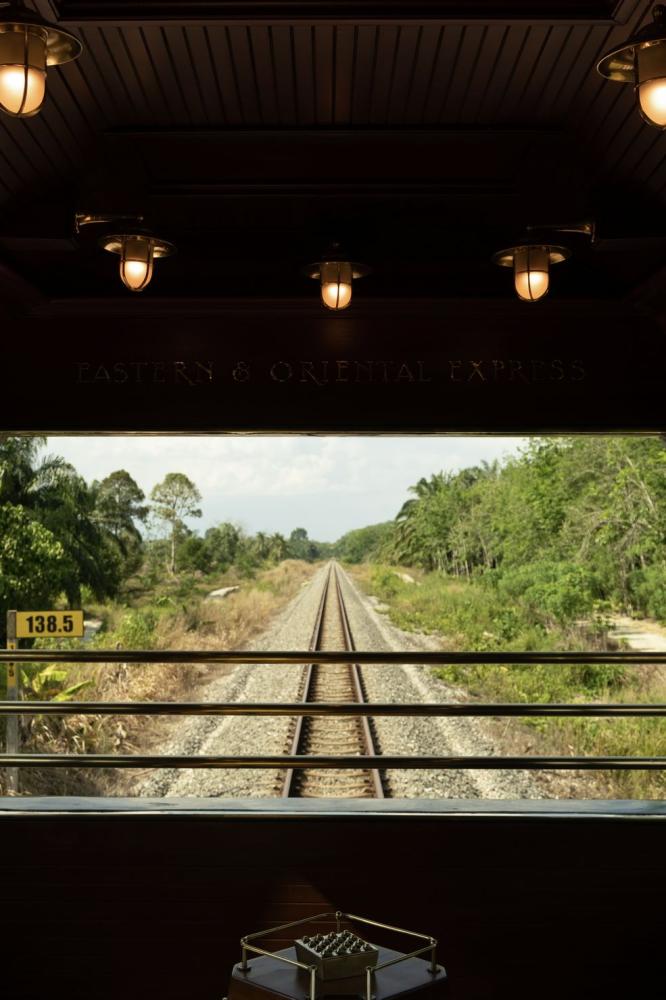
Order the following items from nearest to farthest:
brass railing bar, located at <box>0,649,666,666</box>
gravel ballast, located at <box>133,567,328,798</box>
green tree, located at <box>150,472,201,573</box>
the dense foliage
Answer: brass railing bar, located at <box>0,649,666,666</box> < gravel ballast, located at <box>133,567,328,798</box> < the dense foliage < green tree, located at <box>150,472,201,573</box>

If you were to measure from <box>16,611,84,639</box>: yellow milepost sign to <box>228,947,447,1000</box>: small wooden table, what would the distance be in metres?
2.73

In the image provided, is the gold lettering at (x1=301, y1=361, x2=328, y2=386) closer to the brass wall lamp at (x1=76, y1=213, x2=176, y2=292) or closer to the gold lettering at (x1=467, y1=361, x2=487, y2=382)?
the gold lettering at (x1=467, y1=361, x2=487, y2=382)

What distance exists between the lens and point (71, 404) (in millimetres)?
3963

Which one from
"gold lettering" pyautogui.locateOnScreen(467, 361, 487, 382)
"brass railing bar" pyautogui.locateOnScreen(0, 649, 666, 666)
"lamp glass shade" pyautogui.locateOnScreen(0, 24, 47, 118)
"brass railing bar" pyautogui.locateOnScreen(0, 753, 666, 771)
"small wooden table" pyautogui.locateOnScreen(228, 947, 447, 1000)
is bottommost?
"small wooden table" pyautogui.locateOnScreen(228, 947, 447, 1000)

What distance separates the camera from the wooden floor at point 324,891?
11.5ft

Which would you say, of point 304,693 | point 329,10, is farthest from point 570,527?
point 329,10

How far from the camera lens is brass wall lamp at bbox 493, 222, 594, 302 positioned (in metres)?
3.30

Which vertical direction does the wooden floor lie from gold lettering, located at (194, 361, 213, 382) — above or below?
below

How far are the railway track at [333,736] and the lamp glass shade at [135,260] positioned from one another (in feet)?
5.08

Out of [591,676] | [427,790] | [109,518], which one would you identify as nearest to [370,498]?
[109,518]

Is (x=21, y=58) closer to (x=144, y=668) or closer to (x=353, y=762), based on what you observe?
(x=353, y=762)

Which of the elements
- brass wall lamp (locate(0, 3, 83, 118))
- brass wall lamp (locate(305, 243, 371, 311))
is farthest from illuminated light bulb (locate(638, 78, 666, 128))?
brass wall lamp (locate(305, 243, 371, 311))

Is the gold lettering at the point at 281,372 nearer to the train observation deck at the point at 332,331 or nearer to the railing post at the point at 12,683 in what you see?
the train observation deck at the point at 332,331

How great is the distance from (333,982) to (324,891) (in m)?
1.37
